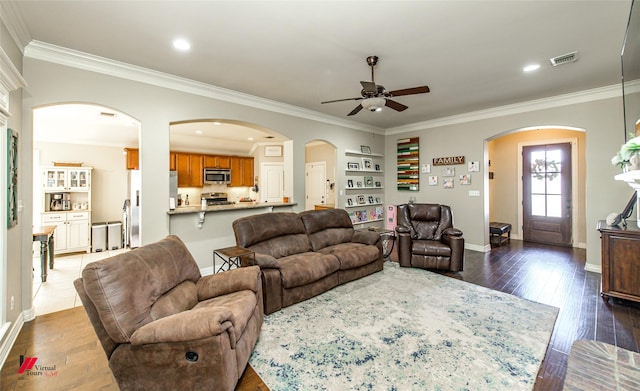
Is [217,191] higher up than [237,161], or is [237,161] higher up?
[237,161]

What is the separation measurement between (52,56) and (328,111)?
3924 millimetres

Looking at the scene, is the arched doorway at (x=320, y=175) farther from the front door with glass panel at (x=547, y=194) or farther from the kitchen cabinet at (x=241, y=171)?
the front door with glass panel at (x=547, y=194)

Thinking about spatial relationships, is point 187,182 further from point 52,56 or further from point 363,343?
point 363,343

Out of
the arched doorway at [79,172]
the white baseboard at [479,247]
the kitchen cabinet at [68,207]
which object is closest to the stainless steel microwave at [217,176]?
the arched doorway at [79,172]

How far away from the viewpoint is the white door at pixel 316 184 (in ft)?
26.5

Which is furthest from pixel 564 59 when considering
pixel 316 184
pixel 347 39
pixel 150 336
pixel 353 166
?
pixel 316 184

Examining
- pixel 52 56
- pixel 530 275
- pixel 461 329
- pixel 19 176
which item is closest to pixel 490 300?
pixel 461 329

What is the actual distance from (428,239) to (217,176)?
235 inches

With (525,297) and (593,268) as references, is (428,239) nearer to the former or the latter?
(525,297)

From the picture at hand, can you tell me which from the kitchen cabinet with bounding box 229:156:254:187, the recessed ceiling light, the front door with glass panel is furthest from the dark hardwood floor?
the kitchen cabinet with bounding box 229:156:254:187

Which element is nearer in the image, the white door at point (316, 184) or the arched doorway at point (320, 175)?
the arched doorway at point (320, 175)

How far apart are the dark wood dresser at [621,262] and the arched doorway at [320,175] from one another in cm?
545

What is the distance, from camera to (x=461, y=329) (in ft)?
8.57

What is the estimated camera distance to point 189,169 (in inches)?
302
